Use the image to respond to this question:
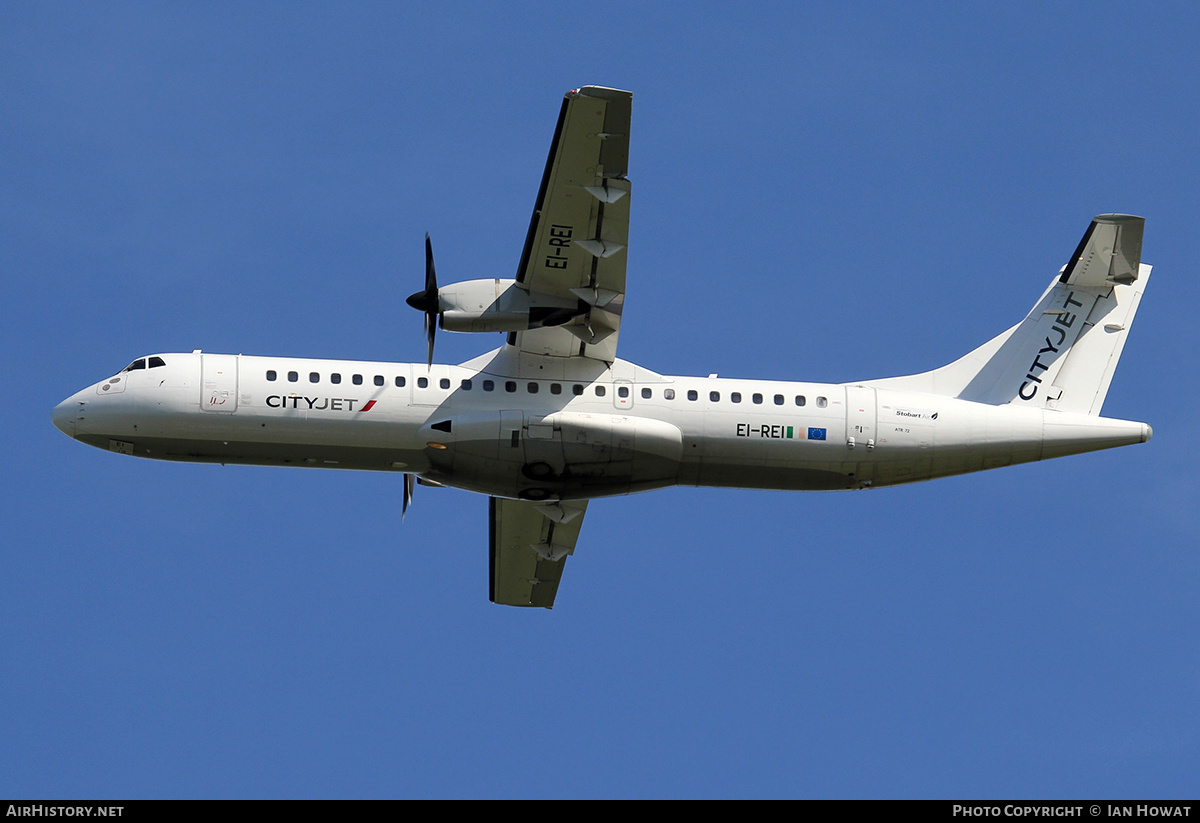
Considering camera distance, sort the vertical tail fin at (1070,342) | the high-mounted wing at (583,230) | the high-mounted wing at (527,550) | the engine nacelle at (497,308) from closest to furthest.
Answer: the high-mounted wing at (583,230) < the engine nacelle at (497,308) < the vertical tail fin at (1070,342) < the high-mounted wing at (527,550)

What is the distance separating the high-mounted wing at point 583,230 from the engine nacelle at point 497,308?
→ 6 cm

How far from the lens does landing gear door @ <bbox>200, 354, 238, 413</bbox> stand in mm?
24391

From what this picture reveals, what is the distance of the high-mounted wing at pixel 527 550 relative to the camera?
28.4m

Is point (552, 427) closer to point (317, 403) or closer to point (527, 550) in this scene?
point (317, 403)

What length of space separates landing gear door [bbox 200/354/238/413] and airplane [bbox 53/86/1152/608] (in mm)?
27

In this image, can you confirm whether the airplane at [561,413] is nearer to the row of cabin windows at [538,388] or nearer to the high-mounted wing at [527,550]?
the row of cabin windows at [538,388]

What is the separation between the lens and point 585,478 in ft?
81.6

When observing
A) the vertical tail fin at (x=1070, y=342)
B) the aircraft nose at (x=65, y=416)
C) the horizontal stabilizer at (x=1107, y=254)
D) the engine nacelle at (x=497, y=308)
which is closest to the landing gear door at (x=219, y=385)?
the aircraft nose at (x=65, y=416)

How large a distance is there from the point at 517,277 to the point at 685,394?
11.8 ft

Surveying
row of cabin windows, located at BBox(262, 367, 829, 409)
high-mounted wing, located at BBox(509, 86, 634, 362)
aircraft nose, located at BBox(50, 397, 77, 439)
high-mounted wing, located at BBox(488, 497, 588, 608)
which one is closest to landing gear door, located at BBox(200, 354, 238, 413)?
row of cabin windows, located at BBox(262, 367, 829, 409)

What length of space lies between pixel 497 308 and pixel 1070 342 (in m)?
11.1
